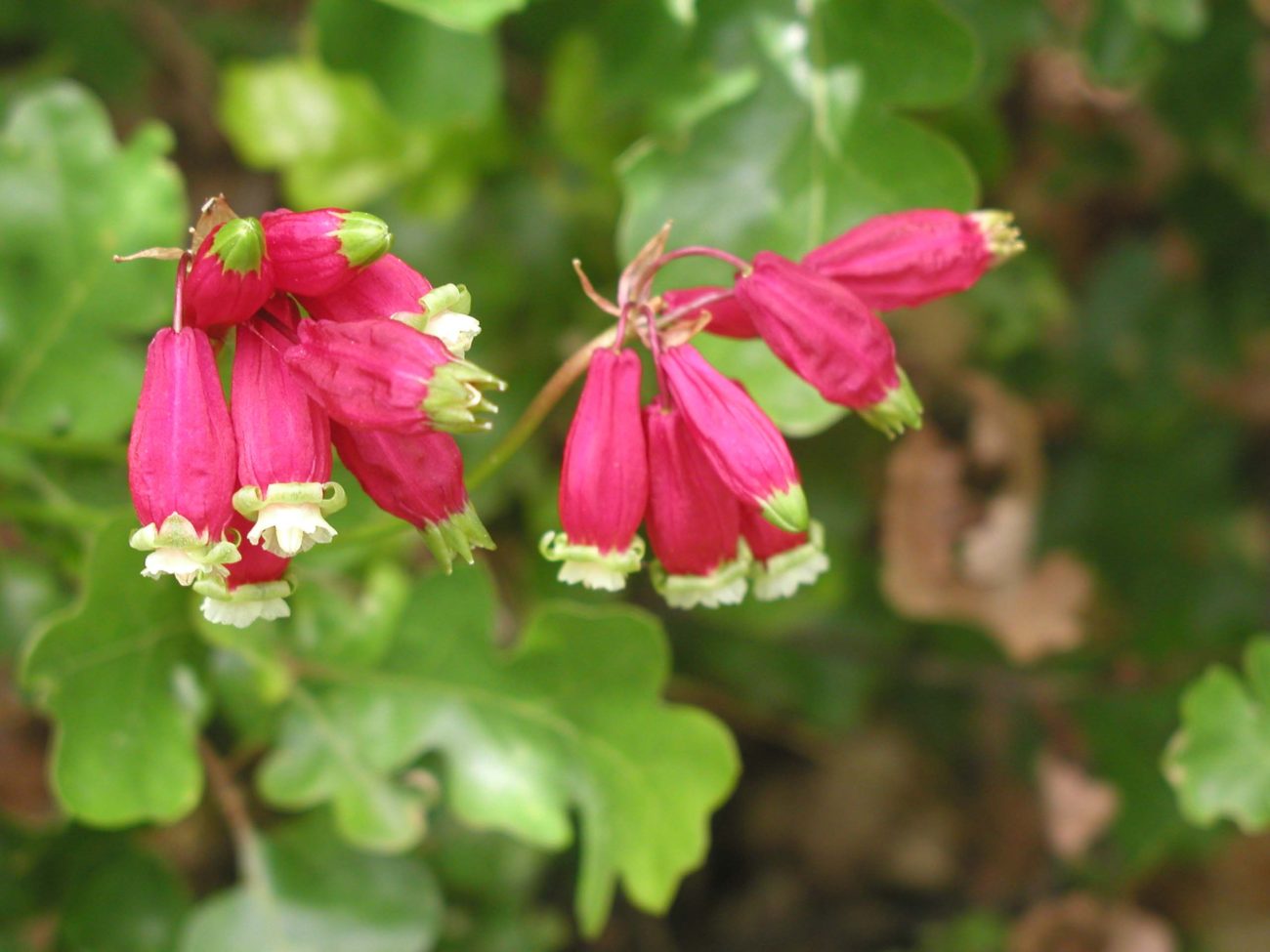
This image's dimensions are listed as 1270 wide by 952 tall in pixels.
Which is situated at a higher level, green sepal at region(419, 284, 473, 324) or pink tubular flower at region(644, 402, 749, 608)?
green sepal at region(419, 284, 473, 324)

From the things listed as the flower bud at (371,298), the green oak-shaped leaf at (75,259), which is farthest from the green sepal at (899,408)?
the green oak-shaped leaf at (75,259)

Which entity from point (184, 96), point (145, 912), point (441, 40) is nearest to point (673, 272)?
point (441, 40)

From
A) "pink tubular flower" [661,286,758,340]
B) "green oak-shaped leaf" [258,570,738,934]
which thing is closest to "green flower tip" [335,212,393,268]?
"pink tubular flower" [661,286,758,340]

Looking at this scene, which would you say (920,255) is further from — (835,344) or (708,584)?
(708,584)

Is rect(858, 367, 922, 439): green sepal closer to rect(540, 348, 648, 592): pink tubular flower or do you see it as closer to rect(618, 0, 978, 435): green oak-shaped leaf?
rect(540, 348, 648, 592): pink tubular flower

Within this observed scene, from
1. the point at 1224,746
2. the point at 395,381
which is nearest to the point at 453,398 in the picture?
the point at 395,381

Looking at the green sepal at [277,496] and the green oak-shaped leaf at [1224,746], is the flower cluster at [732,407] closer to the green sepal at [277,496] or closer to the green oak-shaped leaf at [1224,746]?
the green sepal at [277,496]
